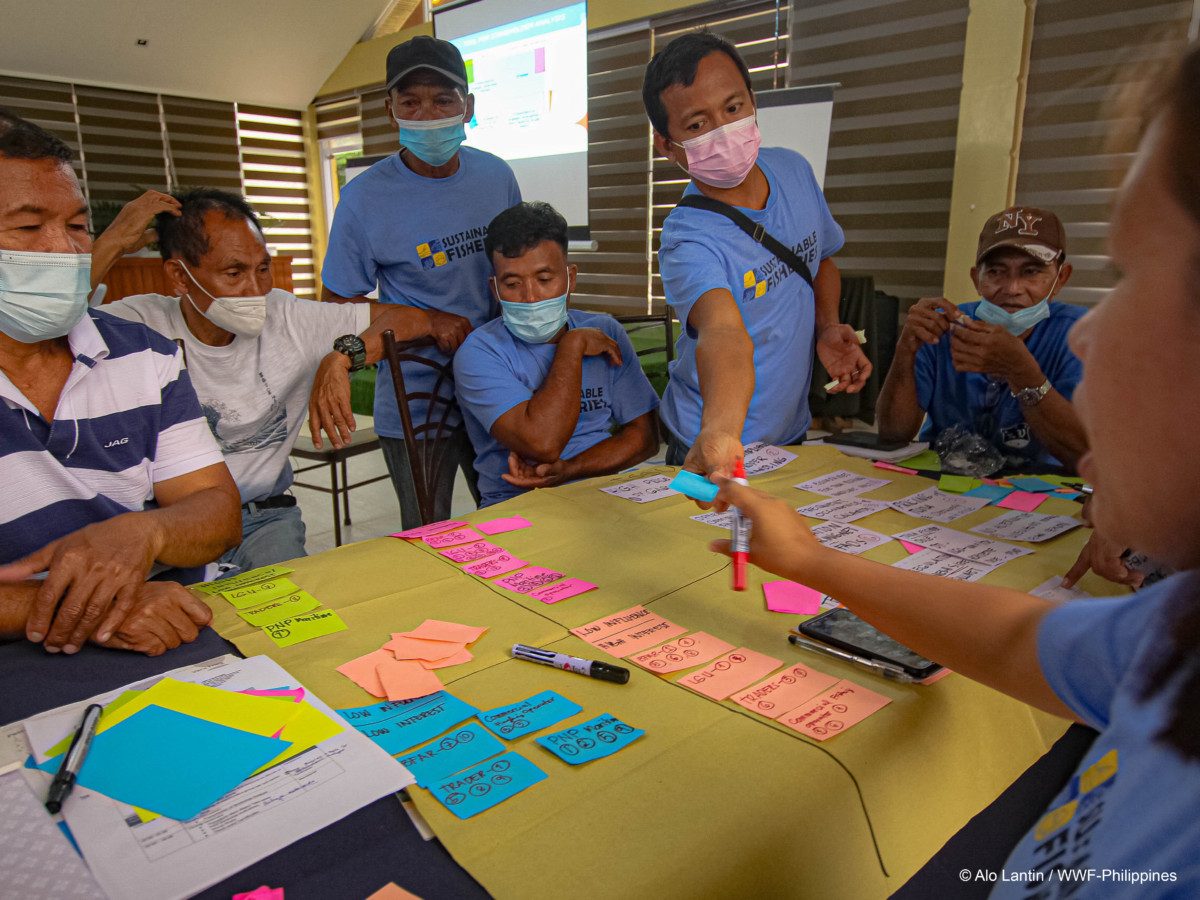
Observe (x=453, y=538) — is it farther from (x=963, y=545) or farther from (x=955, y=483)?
(x=955, y=483)

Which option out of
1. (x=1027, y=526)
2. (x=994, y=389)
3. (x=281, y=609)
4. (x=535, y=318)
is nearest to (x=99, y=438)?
(x=281, y=609)

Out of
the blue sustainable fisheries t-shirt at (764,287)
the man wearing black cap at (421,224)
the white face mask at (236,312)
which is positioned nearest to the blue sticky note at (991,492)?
the blue sustainable fisheries t-shirt at (764,287)

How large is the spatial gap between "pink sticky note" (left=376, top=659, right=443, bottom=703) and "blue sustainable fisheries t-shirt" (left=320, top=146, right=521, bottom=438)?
1432 mm

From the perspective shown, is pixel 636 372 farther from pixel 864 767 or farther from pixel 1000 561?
pixel 864 767

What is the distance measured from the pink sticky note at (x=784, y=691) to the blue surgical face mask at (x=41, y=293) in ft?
4.04

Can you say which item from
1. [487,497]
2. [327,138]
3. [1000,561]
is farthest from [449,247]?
[327,138]

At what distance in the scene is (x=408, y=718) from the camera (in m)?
0.80

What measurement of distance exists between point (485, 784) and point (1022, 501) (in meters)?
1.29

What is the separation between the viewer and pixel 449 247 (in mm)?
2252

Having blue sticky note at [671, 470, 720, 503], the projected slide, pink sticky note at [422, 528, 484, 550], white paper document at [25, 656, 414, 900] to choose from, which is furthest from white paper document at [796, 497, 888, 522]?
the projected slide

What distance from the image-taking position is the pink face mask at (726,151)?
5.59 ft

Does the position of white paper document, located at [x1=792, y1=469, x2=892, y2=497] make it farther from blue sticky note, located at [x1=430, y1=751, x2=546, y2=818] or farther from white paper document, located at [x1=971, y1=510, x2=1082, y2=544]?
blue sticky note, located at [x1=430, y1=751, x2=546, y2=818]

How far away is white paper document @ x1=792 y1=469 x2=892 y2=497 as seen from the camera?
1.58 metres

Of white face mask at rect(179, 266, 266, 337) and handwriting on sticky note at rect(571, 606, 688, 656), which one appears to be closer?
handwriting on sticky note at rect(571, 606, 688, 656)
